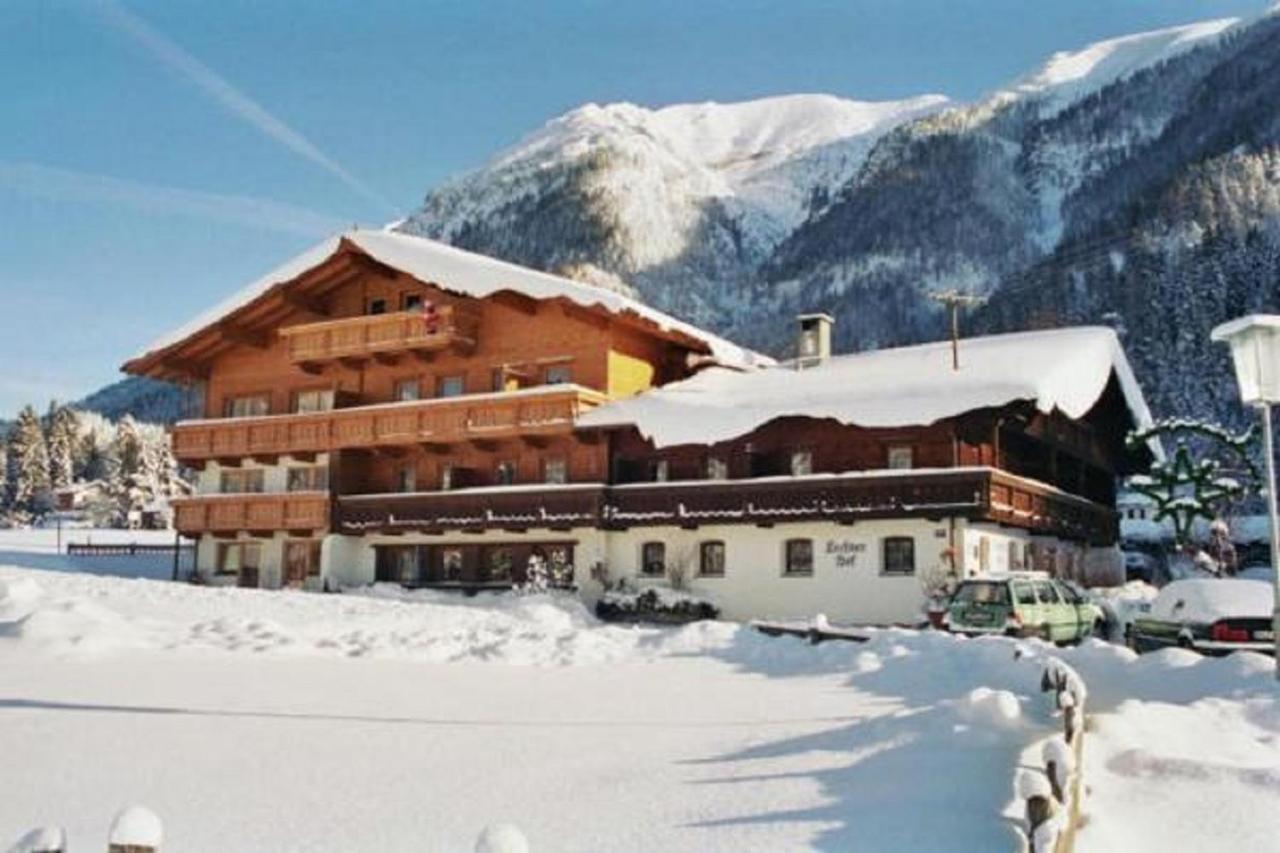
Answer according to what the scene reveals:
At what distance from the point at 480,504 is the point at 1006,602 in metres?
18.3

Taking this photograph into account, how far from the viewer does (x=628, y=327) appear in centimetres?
3759

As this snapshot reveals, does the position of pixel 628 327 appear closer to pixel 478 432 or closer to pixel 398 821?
pixel 478 432

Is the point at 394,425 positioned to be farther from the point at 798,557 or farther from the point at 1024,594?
the point at 1024,594

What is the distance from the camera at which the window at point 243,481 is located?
42594mm

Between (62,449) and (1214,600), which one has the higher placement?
(62,449)

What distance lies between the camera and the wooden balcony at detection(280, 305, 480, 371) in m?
38.3

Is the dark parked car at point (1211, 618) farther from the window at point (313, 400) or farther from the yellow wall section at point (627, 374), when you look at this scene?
the window at point (313, 400)

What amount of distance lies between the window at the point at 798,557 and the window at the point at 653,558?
12.2ft

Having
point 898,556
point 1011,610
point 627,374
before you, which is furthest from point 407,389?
point 1011,610

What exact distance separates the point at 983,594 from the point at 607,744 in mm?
12690

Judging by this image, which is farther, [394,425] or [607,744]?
[394,425]

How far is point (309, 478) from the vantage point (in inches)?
1613

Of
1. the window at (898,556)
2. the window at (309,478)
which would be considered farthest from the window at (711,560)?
the window at (309,478)

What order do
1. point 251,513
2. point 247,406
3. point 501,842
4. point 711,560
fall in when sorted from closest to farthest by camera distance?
point 501,842 → point 711,560 → point 251,513 → point 247,406
